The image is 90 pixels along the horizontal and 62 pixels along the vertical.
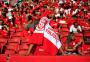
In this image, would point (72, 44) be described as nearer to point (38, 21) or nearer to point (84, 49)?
point (84, 49)

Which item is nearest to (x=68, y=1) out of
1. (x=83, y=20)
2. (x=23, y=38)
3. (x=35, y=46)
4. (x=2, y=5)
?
(x=83, y=20)

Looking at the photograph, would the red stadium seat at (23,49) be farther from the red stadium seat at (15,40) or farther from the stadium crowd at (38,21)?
the red stadium seat at (15,40)

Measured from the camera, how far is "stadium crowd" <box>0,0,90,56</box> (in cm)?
717

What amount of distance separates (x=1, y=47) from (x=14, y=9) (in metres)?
4.20

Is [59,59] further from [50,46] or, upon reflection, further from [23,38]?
[23,38]

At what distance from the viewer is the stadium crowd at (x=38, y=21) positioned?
7168 millimetres

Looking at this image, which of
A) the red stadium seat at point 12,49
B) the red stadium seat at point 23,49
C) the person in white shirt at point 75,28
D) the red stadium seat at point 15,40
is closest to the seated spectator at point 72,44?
the person in white shirt at point 75,28

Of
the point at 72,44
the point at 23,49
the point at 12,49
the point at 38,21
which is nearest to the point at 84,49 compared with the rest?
the point at 72,44

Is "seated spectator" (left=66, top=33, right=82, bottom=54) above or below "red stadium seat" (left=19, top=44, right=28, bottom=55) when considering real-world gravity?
above

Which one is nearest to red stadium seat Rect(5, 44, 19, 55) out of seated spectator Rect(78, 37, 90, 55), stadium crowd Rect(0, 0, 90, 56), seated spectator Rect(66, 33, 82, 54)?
stadium crowd Rect(0, 0, 90, 56)

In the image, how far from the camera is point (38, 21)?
334 inches

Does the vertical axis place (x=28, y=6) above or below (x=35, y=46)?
above

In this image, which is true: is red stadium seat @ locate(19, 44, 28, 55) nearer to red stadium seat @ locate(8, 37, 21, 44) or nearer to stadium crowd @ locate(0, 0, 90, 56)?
stadium crowd @ locate(0, 0, 90, 56)

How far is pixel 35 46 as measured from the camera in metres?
5.46
